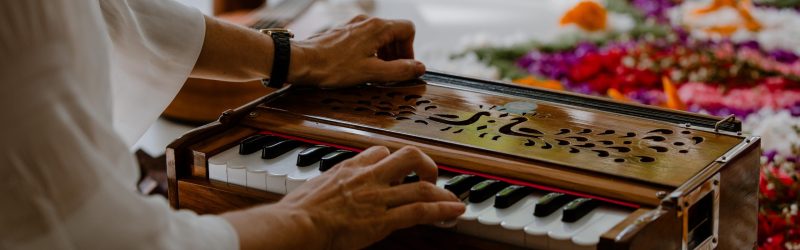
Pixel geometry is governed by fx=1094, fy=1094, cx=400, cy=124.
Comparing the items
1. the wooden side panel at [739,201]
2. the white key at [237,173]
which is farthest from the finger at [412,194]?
the wooden side panel at [739,201]

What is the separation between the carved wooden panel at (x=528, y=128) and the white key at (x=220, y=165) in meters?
0.18

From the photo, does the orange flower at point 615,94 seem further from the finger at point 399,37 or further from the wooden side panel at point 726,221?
the wooden side panel at point 726,221

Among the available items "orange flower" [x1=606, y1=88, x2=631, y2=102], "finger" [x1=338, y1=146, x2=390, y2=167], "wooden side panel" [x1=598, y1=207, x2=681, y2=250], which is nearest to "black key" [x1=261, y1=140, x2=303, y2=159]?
"finger" [x1=338, y1=146, x2=390, y2=167]

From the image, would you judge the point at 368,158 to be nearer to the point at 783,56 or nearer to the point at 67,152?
the point at 67,152

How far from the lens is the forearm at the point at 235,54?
77.9 inches

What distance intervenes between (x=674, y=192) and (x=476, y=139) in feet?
1.19

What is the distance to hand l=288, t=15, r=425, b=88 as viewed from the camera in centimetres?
203

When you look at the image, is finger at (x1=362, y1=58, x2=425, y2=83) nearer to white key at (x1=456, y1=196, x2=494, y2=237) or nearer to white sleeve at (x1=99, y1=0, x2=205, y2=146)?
white sleeve at (x1=99, y1=0, x2=205, y2=146)

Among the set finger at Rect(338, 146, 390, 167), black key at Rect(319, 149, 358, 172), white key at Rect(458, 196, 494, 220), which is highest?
finger at Rect(338, 146, 390, 167)

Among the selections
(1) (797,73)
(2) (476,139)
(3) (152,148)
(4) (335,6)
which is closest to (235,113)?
(2) (476,139)

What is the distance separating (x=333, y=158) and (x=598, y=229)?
44cm

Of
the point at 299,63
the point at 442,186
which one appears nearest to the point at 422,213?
the point at 442,186

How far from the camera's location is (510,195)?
4.95 feet

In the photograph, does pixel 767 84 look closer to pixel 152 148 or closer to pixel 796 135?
pixel 796 135
